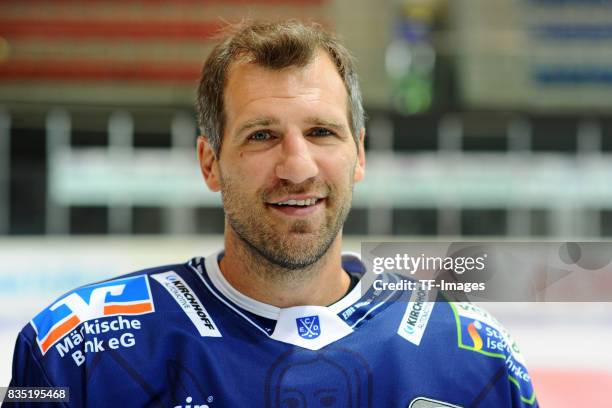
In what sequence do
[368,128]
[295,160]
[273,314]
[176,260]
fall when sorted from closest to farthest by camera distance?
[295,160], [273,314], [176,260], [368,128]

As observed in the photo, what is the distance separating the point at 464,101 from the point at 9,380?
10252 mm

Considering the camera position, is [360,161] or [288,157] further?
[360,161]

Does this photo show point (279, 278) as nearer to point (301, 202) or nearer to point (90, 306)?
point (301, 202)

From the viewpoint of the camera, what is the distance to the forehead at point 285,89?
1.35 m

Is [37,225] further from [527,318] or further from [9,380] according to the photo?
[9,380]

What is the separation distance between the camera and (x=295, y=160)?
52.2 inches

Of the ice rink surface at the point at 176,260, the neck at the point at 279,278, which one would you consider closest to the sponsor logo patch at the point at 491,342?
the neck at the point at 279,278

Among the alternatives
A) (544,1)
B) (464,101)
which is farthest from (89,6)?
(544,1)

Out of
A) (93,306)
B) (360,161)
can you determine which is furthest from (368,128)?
(93,306)

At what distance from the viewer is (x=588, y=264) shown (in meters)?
1.57

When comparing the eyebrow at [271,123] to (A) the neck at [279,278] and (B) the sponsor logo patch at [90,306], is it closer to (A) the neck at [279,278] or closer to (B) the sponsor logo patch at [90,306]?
(A) the neck at [279,278]

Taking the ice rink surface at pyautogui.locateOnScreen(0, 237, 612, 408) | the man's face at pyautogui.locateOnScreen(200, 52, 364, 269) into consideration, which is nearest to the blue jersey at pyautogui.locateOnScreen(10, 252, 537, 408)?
the man's face at pyautogui.locateOnScreen(200, 52, 364, 269)

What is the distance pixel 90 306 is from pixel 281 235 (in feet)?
1.24

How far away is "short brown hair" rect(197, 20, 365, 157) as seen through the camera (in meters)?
1.37
